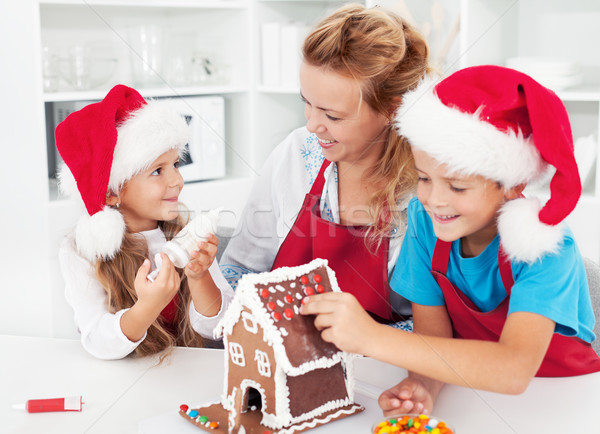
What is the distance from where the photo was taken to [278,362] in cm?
78

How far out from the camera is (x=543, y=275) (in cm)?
91

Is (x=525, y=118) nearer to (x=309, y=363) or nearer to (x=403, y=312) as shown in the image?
(x=309, y=363)

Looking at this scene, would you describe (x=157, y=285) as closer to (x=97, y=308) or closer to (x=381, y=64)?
(x=97, y=308)

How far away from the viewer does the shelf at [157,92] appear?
6.98ft

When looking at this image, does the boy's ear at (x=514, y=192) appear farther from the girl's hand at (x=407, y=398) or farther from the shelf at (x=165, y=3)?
the shelf at (x=165, y=3)

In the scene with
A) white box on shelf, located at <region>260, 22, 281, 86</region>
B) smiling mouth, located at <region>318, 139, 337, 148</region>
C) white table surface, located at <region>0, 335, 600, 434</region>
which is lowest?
white table surface, located at <region>0, 335, 600, 434</region>

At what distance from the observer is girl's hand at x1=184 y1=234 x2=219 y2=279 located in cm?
108

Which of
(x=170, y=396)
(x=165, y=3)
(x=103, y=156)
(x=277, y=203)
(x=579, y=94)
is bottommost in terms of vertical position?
(x=170, y=396)

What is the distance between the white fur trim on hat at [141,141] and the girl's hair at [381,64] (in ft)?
1.00

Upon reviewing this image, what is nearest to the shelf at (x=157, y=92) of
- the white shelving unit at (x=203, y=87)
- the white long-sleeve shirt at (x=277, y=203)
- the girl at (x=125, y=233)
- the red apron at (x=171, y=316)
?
the white shelving unit at (x=203, y=87)

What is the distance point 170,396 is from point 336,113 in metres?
0.61

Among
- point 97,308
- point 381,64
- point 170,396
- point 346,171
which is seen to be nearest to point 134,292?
point 97,308

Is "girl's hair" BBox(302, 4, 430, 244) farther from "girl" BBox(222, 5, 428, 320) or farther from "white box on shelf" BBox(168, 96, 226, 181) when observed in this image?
"white box on shelf" BBox(168, 96, 226, 181)

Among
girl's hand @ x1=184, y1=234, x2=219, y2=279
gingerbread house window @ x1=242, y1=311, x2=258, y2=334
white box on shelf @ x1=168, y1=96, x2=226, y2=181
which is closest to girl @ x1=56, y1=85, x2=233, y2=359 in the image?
girl's hand @ x1=184, y1=234, x2=219, y2=279
